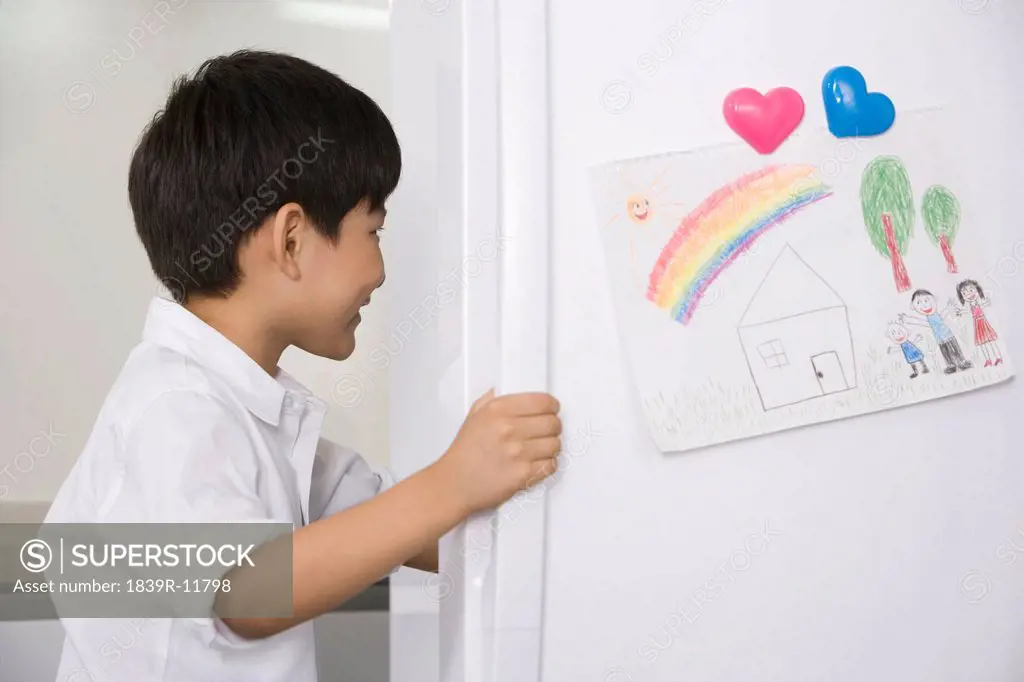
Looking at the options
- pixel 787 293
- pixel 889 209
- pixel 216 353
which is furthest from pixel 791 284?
pixel 216 353

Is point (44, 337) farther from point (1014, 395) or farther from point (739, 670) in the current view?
point (1014, 395)

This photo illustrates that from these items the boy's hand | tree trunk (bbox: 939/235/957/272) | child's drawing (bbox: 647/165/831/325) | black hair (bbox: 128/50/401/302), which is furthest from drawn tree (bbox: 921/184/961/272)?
black hair (bbox: 128/50/401/302)

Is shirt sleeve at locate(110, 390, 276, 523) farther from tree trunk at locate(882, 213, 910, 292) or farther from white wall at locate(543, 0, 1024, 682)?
tree trunk at locate(882, 213, 910, 292)

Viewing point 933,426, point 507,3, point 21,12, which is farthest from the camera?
point 21,12

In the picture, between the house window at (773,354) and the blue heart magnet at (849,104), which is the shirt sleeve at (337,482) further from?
the blue heart magnet at (849,104)

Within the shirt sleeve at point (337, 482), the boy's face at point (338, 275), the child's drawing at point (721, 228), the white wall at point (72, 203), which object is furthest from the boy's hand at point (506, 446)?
the white wall at point (72, 203)

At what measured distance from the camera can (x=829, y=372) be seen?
75cm

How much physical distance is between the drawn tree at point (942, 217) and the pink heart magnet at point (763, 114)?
141 millimetres

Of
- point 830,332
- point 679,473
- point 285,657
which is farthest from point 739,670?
point 285,657

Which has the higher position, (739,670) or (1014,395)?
(1014,395)

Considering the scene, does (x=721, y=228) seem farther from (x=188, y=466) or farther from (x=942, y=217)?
(x=188, y=466)

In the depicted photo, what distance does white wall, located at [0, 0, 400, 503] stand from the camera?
63.4 inches

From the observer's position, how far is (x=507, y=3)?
0.68 m

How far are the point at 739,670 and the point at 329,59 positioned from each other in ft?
4.29
